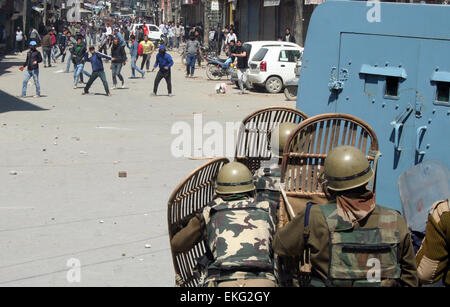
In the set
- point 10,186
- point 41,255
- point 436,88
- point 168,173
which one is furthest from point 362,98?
point 10,186

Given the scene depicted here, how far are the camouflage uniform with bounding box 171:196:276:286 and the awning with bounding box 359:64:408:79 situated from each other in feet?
10.6

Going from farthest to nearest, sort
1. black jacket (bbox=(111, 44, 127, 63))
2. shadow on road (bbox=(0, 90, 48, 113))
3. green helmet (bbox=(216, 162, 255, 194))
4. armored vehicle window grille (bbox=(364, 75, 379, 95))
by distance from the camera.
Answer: black jacket (bbox=(111, 44, 127, 63)), shadow on road (bbox=(0, 90, 48, 113)), armored vehicle window grille (bbox=(364, 75, 379, 95)), green helmet (bbox=(216, 162, 255, 194))

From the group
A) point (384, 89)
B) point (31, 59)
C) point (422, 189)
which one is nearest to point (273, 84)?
point (31, 59)

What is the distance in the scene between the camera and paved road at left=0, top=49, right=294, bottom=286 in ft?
23.2

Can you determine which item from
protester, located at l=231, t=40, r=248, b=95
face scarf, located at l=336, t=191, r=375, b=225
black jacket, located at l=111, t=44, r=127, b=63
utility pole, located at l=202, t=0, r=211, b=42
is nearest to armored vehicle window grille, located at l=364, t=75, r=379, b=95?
face scarf, located at l=336, t=191, r=375, b=225

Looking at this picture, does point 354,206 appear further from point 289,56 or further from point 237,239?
point 289,56

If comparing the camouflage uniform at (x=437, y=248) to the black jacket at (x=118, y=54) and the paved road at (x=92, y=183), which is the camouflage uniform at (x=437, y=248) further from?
the black jacket at (x=118, y=54)

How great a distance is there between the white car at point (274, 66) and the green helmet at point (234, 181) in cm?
1834

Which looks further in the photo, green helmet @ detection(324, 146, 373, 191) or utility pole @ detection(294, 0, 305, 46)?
utility pole @ detection(294, 0, 305, 46)

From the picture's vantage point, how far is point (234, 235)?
4.25 metres

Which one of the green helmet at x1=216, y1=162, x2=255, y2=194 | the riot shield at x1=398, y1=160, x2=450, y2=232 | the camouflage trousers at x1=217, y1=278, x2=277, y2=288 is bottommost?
the camouflage trousers at x1=217, y1=278, x2=277, y2=288

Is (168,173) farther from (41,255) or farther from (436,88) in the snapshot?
(436,88)

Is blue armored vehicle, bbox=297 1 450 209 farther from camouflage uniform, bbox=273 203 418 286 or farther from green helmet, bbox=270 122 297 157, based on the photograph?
camouflage uniform, bbox=273 203 418 286

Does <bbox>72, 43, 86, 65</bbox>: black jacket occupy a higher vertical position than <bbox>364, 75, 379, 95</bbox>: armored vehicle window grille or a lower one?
lower
